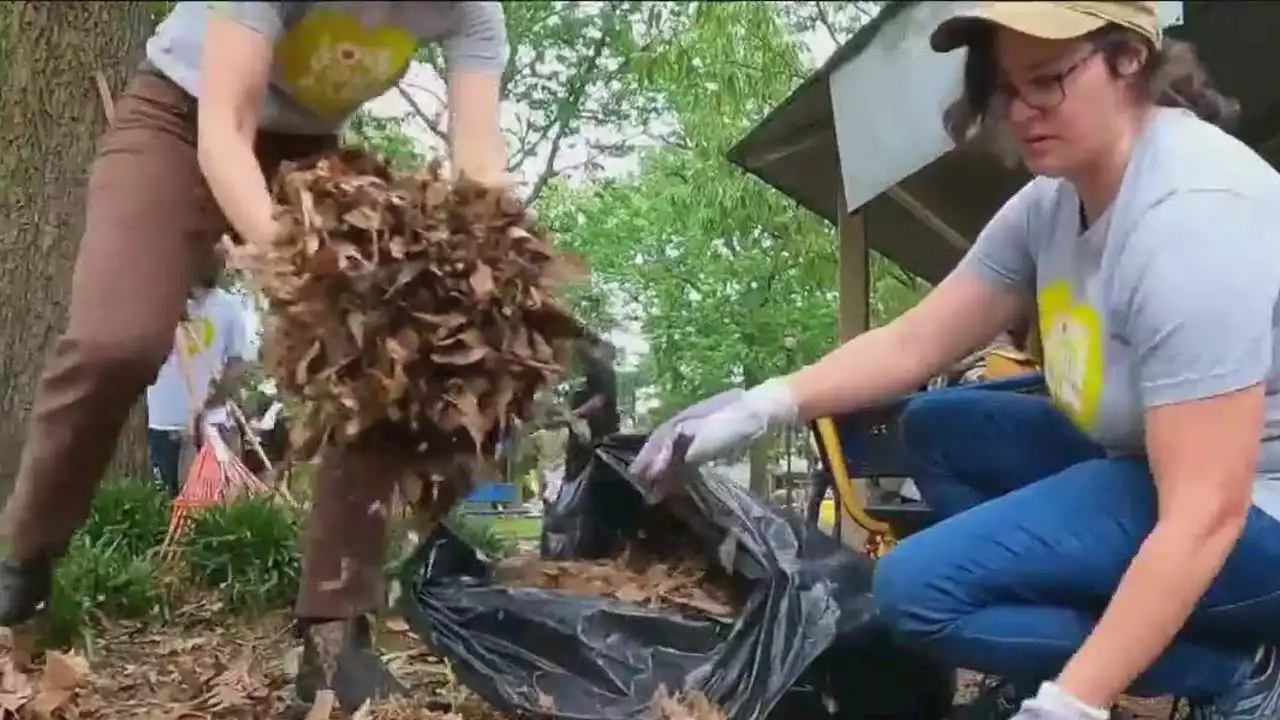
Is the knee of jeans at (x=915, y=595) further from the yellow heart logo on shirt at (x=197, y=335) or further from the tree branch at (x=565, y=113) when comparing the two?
the yellow heart logo on shirt at (x=197, y=335)

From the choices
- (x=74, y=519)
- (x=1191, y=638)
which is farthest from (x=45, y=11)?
(x=1191, y=638)

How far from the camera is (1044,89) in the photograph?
1.28 m

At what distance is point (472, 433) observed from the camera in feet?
3.93

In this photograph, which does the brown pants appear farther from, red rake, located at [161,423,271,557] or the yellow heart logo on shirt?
red rake, located at [161,423,271,557]

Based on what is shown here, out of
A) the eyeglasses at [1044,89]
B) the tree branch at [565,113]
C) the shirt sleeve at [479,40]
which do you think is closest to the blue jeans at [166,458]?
the tree branch at [565,113]

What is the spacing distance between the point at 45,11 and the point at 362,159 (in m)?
0.57

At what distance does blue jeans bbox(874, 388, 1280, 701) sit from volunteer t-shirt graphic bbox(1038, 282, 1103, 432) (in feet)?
0.22

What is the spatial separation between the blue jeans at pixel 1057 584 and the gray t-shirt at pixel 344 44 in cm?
68

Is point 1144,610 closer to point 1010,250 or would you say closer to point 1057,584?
point 1057,584

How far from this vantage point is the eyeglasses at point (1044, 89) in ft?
4.13

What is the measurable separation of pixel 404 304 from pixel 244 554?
1377mm

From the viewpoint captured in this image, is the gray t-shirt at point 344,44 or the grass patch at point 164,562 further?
the grass patch at point 164,562

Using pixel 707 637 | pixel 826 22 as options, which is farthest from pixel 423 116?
pixel 707 637

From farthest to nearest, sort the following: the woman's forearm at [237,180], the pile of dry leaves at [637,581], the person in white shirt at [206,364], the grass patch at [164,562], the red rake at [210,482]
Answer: the grass patch at [164,562] → the red rake at [210,482] → the pile of dry leaves at [637,581] → the person in white shirt at [206,364] → the woman's forearm at [237,180]
